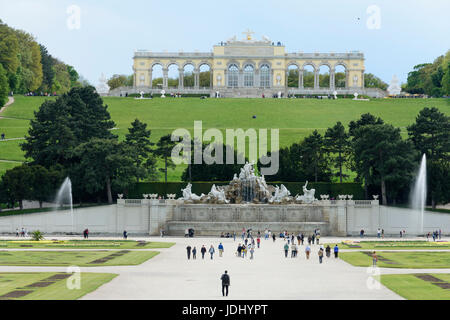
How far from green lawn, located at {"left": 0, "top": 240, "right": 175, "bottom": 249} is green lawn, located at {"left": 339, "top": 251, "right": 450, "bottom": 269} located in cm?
1308

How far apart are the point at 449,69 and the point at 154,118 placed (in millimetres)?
48226

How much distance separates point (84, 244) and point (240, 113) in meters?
57.6

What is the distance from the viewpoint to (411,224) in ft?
202

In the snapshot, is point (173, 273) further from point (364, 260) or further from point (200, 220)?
point (200, 220)

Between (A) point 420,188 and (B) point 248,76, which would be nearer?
(A) point 420,188

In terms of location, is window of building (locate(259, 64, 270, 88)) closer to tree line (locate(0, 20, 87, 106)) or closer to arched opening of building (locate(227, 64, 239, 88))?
arched opening of building (locate(227, 64, 239, 88))

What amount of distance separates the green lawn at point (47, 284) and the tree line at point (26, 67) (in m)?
73.9

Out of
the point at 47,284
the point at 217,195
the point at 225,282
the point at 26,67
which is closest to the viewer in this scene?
the point at 225,282

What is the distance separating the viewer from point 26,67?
5089 inches

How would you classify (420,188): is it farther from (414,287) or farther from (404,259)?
(414,287)

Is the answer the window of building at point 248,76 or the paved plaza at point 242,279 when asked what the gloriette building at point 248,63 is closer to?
the window of building at point 248,76

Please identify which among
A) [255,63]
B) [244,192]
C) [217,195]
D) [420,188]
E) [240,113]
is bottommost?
[217,195]

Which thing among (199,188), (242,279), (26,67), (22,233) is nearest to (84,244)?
(22,233)
